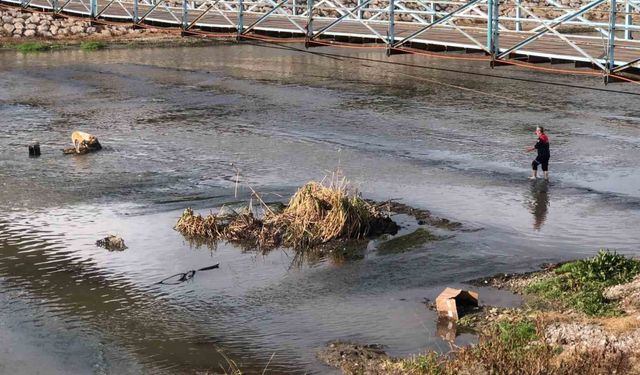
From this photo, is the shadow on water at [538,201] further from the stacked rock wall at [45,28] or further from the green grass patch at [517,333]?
the stacked rock wall at [45,28]

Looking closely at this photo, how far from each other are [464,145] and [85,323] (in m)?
15.8

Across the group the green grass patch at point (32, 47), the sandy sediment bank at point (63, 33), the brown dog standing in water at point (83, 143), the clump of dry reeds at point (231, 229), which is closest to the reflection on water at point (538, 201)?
the clump of dry reeds at point (231, 229)

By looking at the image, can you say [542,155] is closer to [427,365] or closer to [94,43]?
[427,365]

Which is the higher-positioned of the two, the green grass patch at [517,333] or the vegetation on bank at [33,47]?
the vegetation on bank at [33,47]

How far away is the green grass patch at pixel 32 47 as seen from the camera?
56.2 meters

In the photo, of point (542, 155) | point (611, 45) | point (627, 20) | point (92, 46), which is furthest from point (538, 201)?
point (92, 46)

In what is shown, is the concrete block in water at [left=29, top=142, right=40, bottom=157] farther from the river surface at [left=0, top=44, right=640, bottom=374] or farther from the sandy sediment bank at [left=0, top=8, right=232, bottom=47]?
the sandy sediment bank at [left=0, top=8, right=232, bottom=47]

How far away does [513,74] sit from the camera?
45.2 metres

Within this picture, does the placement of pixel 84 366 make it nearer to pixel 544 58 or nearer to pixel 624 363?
pixel 624 363

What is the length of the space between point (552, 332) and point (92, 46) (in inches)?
1787

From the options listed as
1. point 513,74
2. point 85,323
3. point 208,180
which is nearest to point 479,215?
point 208,180

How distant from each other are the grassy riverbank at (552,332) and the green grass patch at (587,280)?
0.01 m

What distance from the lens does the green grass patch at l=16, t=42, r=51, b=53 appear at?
184ft

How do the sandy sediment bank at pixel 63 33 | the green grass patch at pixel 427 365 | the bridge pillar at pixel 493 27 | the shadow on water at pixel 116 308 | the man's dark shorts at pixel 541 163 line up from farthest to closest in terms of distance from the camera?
the sandy sediment bank at pixel 63 33
the man's dark shorts at pixel 541 163
the bridge pillar at pixel 493 27
the shadow on water at pixel 116 308
the green grass patch at pixel 427 365
